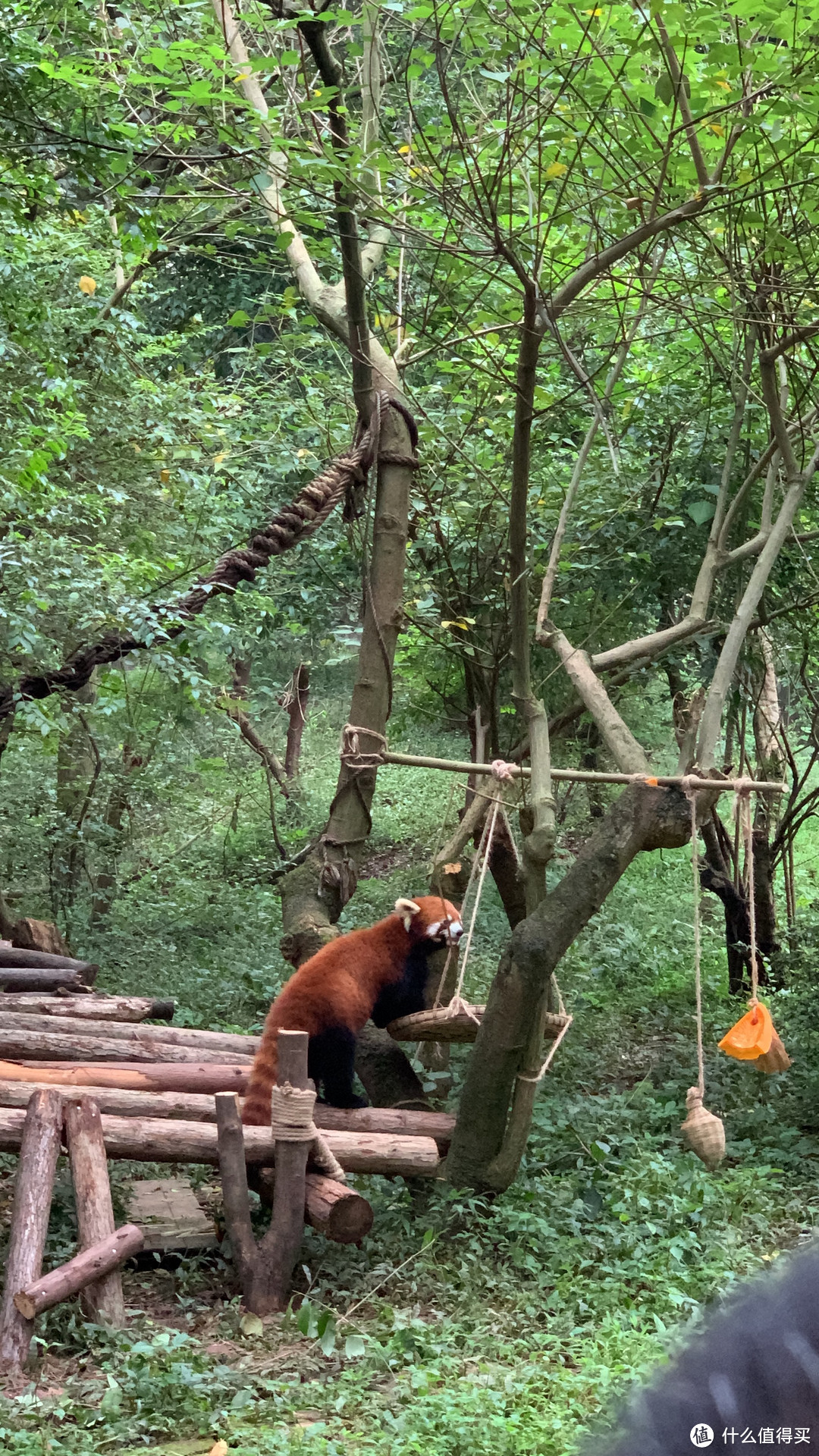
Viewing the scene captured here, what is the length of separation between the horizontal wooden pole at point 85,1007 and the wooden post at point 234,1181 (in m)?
1.52

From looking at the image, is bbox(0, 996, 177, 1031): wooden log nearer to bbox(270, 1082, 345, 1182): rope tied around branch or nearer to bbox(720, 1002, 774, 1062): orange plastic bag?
bbox(270, 1082, 345, 1182): rope tied around branch

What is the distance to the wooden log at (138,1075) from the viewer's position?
172 inches

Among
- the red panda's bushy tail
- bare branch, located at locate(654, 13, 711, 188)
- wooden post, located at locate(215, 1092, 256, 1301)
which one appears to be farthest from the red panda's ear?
bare branch, located at locate(654, 13, 711, 188)

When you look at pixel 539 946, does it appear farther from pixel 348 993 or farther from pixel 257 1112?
pixel 257 1112

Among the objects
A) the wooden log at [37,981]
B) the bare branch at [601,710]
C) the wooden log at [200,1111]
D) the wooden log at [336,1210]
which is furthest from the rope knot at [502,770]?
the wooden log at [37,981]

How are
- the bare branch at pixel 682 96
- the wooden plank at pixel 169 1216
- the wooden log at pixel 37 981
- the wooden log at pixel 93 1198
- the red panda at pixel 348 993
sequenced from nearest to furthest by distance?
the bare branch at pixel 682 96 < the wooden log at pixel 93 1198 < the wooden plank at pixel 169 1216 < the red panda at pixel 348 993 < the wooden log at pixel 37 981

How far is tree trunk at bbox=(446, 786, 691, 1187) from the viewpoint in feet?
13.5

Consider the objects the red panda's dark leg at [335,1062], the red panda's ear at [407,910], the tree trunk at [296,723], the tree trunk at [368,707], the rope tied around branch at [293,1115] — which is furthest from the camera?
the tree trunk at [296,723]

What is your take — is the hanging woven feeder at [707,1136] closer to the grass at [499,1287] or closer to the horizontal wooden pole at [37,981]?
the grass at [499,1287]

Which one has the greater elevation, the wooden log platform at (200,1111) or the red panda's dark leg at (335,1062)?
the red panda's dark leg at (335,1062)

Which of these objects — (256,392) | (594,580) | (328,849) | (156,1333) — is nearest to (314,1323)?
(156,1333)

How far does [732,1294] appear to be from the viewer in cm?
70

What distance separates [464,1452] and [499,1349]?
0.77m

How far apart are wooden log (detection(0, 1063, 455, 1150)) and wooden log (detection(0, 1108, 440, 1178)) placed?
0.05 meters
